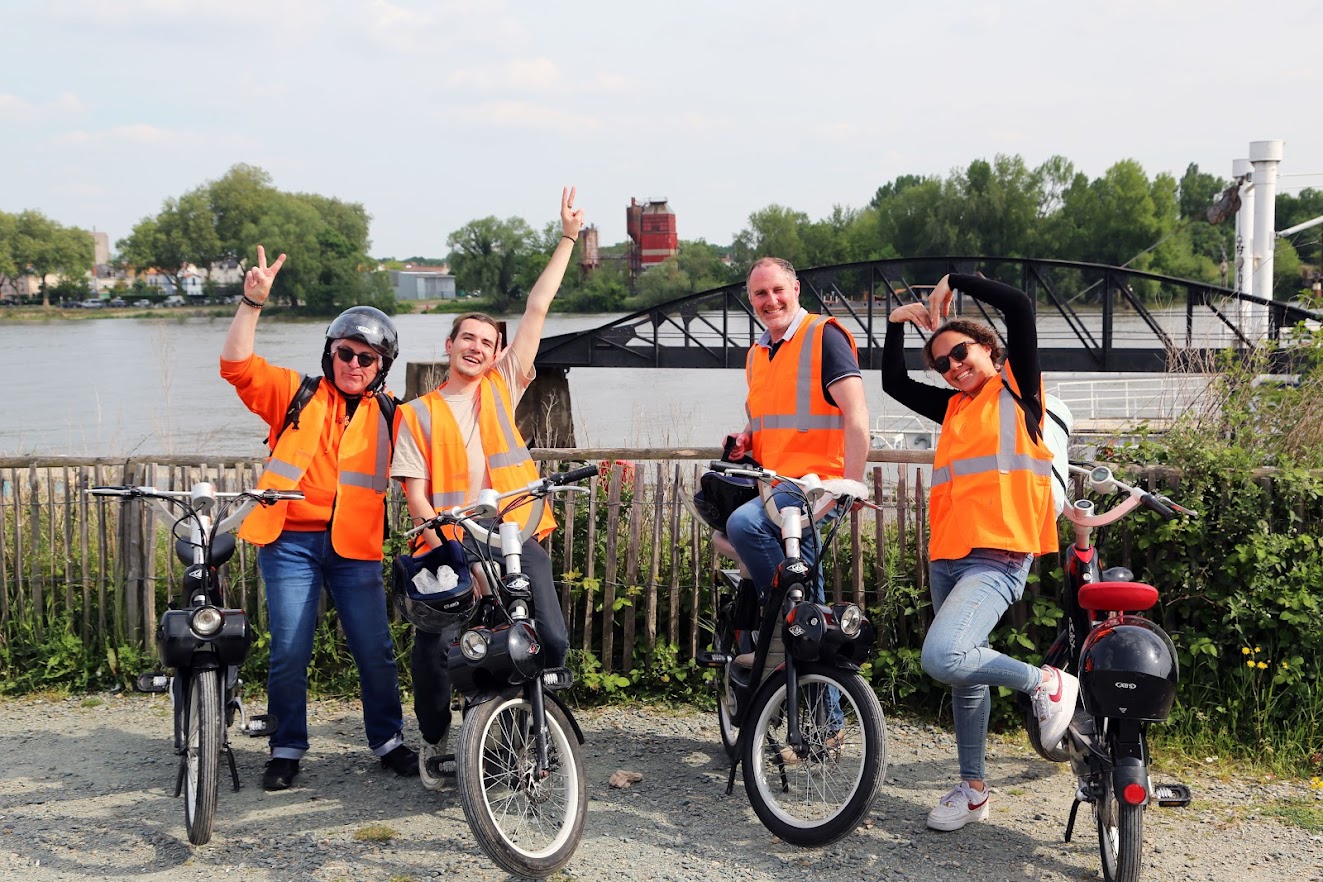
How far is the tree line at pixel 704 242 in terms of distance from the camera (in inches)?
2975

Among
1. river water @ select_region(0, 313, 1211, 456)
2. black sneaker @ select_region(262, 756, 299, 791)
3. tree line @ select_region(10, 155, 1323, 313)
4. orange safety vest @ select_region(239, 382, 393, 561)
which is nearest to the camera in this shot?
orange safety vest @ select_region(239, 382, 393, 561)

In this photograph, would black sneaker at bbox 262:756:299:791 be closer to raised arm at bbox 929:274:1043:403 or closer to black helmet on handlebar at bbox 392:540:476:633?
black helmet on handlebar at bbox 392:540:476:633

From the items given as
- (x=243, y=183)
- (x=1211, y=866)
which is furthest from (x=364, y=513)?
(x=243, y=183)

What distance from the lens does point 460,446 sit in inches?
170

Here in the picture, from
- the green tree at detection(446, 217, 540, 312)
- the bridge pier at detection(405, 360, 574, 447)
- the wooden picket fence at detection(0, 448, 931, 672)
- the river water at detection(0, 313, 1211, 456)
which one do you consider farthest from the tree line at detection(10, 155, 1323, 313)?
the wooden picket fence at detection(0, 448, 931, 672)

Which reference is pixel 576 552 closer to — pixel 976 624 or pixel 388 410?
pixel 388 410

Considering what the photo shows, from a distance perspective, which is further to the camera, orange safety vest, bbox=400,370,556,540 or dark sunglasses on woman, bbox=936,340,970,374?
orange safety vest, bbox=400,370,556,540

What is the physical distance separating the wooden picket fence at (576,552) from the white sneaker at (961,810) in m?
1.36

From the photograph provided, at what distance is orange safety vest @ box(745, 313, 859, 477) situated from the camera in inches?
171

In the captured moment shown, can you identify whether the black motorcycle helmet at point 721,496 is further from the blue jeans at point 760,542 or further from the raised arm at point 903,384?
the raised arm at point 903,384

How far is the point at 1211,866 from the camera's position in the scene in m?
3.91

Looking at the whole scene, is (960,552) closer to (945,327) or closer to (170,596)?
(945,327)

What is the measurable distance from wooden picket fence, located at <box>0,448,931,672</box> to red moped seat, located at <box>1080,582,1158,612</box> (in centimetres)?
165

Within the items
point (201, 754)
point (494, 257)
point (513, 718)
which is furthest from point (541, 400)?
point (494, 257)
